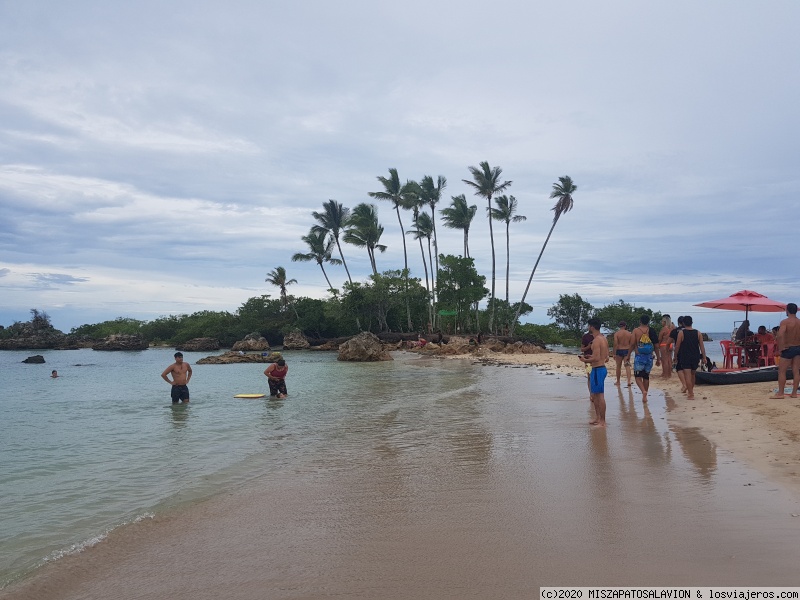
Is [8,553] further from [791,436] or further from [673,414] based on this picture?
[673,414]

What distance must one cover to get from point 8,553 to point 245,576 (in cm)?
226

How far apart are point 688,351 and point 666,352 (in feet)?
13.2

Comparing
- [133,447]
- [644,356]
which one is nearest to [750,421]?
[644,356]

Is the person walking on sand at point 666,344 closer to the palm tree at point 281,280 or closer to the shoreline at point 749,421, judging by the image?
the shoreline at point 749,421

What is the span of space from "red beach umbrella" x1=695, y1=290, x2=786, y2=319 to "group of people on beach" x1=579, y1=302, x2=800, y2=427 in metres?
0.55

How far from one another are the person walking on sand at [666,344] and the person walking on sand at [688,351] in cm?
259

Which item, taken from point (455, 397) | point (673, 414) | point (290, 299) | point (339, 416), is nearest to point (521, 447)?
point (673, 414)

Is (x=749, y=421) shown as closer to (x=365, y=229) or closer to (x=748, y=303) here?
(x=748, y=303)

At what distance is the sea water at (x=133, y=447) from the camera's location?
5.14 m

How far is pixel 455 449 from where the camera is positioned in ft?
24.6

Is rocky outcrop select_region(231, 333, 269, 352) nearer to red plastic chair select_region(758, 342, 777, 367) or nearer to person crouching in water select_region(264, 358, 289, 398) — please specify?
person crouching in water select_region(264, 358, 289, 398)

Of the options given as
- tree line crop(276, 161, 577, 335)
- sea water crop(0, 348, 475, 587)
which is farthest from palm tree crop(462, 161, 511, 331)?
sea water crop(0, 348, 475, 587)

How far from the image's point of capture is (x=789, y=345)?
925 centimetres

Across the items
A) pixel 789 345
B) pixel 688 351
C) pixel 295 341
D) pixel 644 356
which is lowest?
pixel 295 341
